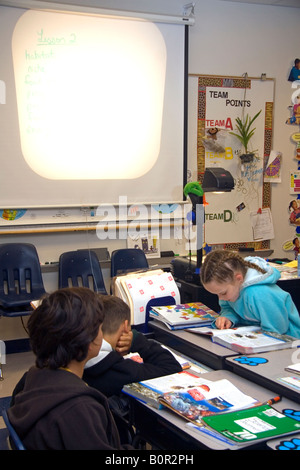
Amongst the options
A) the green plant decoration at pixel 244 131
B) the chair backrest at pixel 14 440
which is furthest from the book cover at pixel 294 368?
the green plant decoration at pixel 244 131

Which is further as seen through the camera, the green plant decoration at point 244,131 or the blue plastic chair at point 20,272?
the green plant decoration at point 244,131

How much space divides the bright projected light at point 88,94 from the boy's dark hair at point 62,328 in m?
3.03

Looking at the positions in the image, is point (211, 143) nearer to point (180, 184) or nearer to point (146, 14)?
point (180, 184)

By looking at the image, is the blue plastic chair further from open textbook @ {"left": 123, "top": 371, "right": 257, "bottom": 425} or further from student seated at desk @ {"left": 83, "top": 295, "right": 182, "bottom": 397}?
open textbook @ {"left": 123, "top": 371, "right": 257, "bottom": 425}

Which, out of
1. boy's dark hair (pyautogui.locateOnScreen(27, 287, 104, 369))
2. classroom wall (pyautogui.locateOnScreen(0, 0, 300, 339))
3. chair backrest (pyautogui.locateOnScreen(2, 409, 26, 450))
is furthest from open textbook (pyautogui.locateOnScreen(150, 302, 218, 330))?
classroom wall (pyautogui.locateOnScreen(0, 0, 300, 339))

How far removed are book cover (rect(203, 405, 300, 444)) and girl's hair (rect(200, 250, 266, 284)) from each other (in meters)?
0.88

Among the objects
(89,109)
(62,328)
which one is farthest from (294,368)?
(89,109)

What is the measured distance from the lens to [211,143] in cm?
501

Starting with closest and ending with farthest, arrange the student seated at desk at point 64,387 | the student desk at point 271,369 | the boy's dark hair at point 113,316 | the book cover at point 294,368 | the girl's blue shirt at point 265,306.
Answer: the student seated at desk at point 64,387, the student desk at point 271,369, the book cover at point 294,368, the boy's dark hair at point 113,316, the girl's blue shirt at point 265,306

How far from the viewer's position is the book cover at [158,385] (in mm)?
1788

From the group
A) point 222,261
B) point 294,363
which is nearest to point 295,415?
point 294,363

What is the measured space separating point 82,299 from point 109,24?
3.53 meters

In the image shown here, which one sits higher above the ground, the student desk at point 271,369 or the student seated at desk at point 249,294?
the student seated at desk at point 249,294

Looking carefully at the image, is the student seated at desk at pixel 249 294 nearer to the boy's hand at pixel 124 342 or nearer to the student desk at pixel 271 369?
the student desk at pixel 271 369
